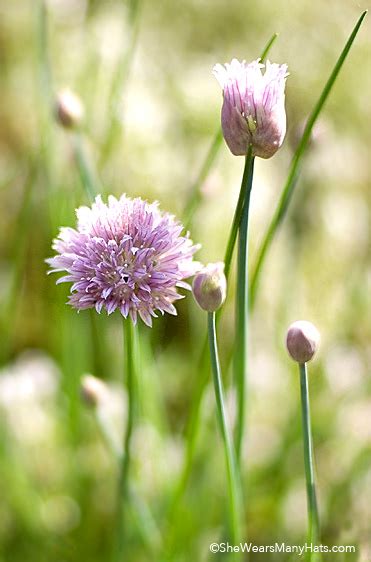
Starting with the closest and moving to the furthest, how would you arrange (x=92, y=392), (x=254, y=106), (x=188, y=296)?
(x=254, y=106)
(x=92, y=392)
(x=188, y=296)

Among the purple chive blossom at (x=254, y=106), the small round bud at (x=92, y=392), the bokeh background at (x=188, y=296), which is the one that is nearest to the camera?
the purple chive blossom at (x=254, y=106)

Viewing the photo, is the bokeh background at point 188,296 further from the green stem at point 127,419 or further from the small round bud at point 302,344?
the small round bud at point 302,344

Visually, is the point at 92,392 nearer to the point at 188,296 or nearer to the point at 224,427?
the point at 224,427

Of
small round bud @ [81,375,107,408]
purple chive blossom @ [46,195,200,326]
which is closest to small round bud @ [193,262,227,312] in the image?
purple chive blossom @ [46,195,200,326]

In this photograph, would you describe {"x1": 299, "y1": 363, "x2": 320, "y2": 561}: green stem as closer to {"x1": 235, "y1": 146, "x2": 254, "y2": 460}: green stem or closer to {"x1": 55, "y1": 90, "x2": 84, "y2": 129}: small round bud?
{"x1": 235, "y1": 146, "x2": 254, "y2": 460}: green stem

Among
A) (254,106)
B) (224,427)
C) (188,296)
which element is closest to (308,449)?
(224,427)

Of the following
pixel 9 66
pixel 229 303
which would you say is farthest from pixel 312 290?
pixel 9 66

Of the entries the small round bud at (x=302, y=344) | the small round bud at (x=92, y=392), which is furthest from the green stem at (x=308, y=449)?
the small round bud at (x=92, y=392)
